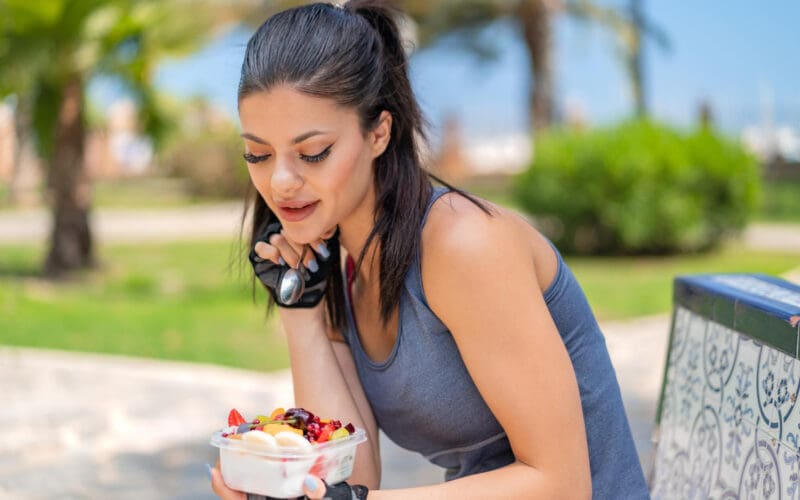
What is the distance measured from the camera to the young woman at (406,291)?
5.35 feet

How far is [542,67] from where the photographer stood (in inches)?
588

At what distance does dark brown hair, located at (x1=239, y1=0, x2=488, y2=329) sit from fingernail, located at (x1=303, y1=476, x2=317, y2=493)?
1.43 feet

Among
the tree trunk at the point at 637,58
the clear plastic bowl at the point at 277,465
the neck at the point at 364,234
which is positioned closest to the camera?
the clear plastic bowl at the point at 277,465

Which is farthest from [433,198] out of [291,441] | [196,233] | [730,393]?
[196,233]

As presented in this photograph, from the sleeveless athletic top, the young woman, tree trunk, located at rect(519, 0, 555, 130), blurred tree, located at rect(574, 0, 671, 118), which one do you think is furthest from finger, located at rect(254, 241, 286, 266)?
blurred tree, located at rect(574, 0, 671, 118)

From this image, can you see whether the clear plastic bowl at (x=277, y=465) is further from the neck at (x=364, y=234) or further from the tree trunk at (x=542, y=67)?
the tree trunk at (x=542, y=67)

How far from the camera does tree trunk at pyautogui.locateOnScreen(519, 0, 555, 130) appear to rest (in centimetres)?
1484

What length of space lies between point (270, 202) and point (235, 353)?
15.9ft

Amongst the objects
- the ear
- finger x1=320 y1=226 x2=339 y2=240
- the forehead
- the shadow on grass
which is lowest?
the shadow on grass

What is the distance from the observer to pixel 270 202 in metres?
1.80

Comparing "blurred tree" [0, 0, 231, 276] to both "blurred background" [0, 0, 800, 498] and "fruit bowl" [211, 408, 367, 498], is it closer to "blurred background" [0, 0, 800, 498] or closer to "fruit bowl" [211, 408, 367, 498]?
"blurred background" [0, 0, 800, 498]

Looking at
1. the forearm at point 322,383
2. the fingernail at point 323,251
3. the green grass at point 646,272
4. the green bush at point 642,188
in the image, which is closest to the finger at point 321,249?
the fingernail at point 323,251

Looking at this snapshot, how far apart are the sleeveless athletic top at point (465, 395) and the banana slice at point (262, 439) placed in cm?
39

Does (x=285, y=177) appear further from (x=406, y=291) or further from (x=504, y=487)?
(x=504, y=487)
